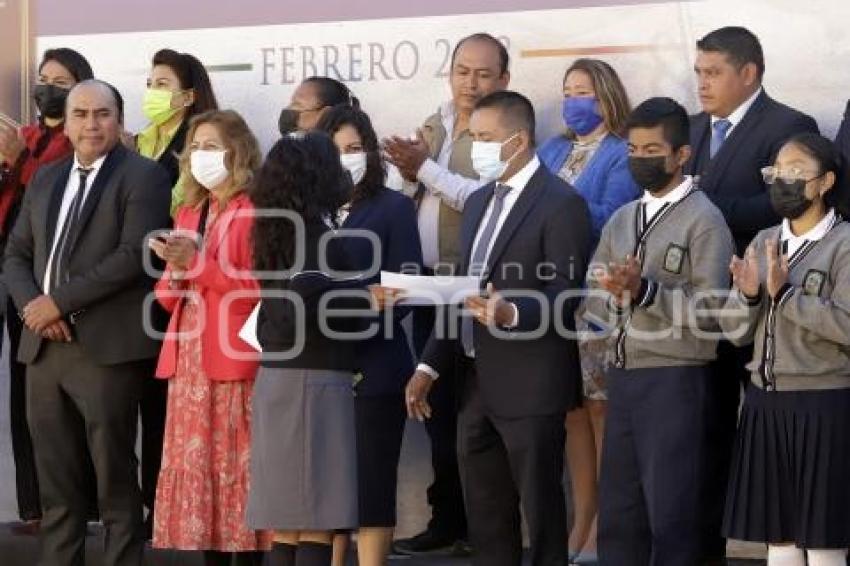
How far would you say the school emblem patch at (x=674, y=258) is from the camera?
738 cm

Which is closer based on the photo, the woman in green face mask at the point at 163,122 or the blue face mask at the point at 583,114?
the blue face mask at the point at 583,114

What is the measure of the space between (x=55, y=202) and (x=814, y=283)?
3438mm

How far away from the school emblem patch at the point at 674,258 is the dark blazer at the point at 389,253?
3.88ft

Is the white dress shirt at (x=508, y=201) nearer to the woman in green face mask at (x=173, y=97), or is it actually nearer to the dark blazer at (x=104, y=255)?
the dark blazer at (x=104, y=255)

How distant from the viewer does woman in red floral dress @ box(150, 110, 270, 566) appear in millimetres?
8109

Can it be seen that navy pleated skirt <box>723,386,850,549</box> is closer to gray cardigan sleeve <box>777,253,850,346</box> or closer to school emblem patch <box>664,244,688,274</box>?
gray cardigan sleeve <box>777,253,850,346</box>

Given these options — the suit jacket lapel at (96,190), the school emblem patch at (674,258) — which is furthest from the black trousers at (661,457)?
the suit jacket lapel at (96,190)

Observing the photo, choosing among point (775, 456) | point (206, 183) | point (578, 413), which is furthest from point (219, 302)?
point (775, 456)

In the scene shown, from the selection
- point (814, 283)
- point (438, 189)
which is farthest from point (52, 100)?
point (814, 283)

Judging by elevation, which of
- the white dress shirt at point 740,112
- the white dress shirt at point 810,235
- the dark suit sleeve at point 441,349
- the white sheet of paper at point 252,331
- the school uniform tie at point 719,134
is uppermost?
the white dress shirt at point 740,112

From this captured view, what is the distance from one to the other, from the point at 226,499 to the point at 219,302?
824 millimetres

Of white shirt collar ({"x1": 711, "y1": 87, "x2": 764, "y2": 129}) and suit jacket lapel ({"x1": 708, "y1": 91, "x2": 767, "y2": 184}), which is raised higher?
white shirt collar ({"x1": 711, "y1": 87, "x2": 764, "y2": 129})

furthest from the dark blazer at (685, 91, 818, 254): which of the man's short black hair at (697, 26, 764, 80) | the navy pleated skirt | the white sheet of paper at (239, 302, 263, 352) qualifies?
the white sheet of paper at (239, 302, 263, 352)

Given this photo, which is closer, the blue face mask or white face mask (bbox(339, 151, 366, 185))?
white face mask (bbox(339, 151, 366, 185))
